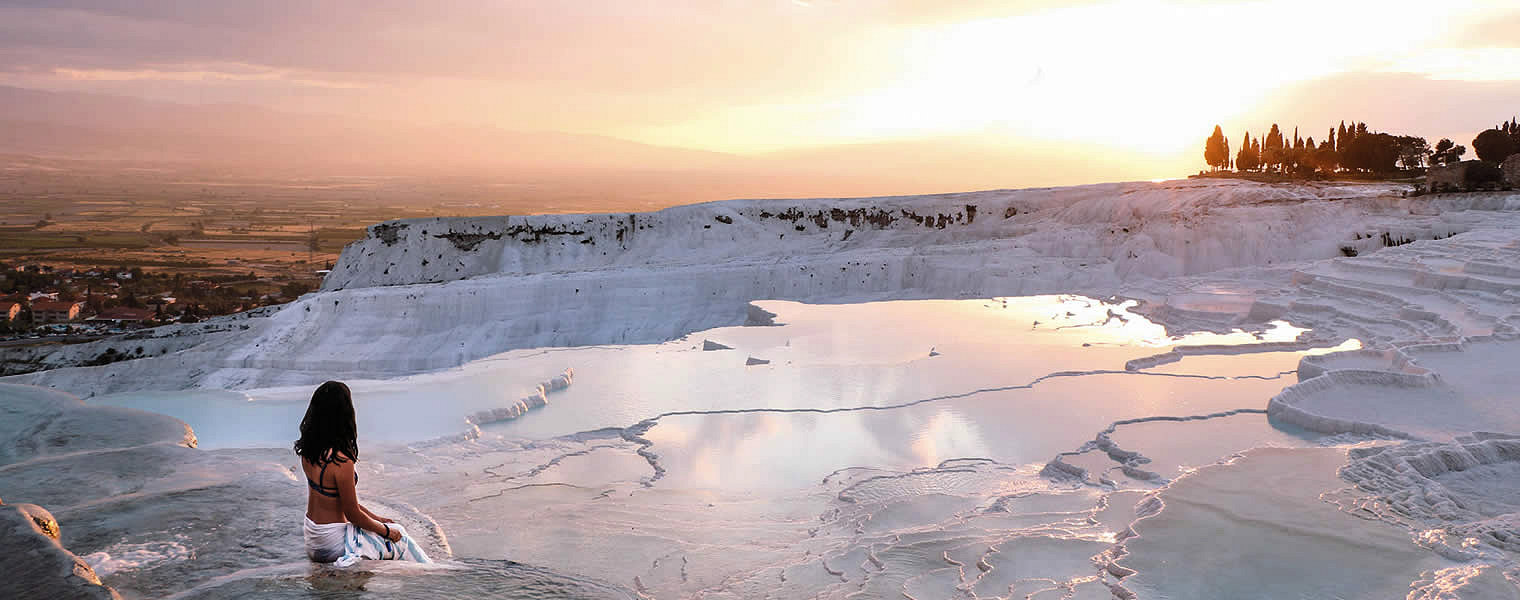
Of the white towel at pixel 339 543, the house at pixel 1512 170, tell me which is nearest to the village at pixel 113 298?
the white towel at pixel 339 543

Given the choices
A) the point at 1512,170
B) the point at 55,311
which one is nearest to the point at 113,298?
the point at 55,311

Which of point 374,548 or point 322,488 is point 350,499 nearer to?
point 322,488

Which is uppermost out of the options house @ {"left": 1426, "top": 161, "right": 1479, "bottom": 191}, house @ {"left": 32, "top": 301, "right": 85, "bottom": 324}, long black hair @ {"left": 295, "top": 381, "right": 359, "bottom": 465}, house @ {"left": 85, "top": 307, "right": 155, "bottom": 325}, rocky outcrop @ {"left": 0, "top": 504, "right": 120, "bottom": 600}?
house @ {"left": 1426, "top": 161, "right": 1479, "bottom": 191}

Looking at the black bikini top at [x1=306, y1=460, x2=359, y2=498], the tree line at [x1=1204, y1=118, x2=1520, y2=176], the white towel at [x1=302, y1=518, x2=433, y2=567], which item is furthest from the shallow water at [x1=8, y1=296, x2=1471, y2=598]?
the tree line at [x1=1204, y1=118, x2=1520, y2=176]

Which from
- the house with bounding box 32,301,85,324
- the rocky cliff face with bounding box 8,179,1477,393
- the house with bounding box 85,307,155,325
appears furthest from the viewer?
the house with bounding box 85,307,155,325

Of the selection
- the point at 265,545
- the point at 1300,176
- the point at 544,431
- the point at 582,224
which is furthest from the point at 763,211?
the point at 1300,176

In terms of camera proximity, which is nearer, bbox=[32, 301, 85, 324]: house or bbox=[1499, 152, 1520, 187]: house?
bbox=[1499, 152, 1520, 187]: house

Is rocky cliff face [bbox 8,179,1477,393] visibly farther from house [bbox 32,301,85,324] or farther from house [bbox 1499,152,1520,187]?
house [bbox 32,301,85,324]
